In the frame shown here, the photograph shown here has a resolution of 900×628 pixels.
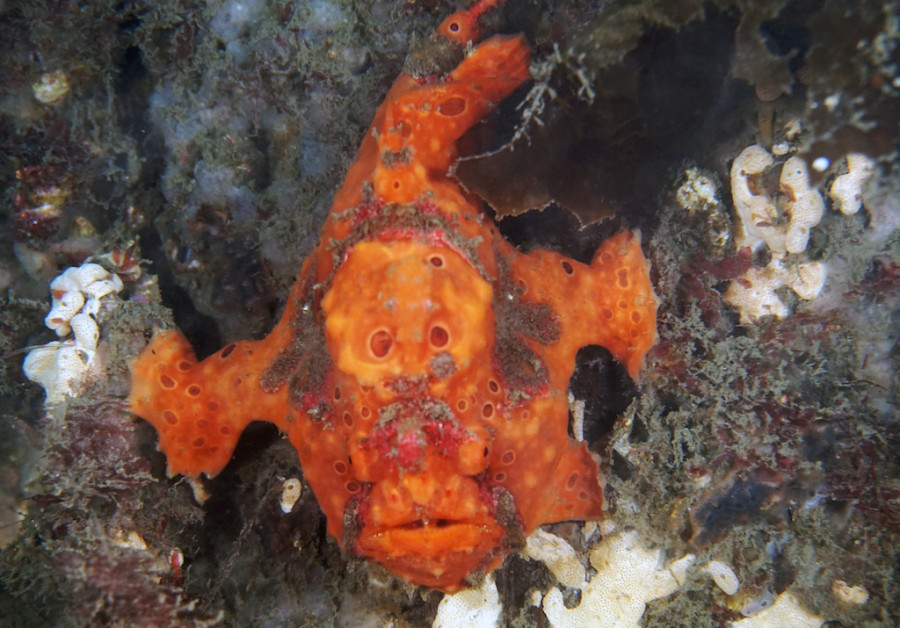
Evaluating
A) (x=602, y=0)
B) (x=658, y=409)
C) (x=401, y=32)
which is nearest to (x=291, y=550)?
(x=658, y=409)

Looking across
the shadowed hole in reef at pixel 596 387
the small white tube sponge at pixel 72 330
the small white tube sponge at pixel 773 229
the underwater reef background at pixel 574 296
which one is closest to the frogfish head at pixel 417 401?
the underwater reef background at pixel 574 296

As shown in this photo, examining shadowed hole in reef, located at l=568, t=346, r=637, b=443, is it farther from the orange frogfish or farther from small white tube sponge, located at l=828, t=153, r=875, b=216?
small white tube sponge, located at l=828, t=153, r=875, b=216

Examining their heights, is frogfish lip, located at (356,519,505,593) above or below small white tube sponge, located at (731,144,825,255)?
below

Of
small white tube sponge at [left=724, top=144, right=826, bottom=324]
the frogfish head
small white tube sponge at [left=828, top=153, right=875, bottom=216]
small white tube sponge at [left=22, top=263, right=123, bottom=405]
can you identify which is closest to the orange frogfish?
the frogfish head

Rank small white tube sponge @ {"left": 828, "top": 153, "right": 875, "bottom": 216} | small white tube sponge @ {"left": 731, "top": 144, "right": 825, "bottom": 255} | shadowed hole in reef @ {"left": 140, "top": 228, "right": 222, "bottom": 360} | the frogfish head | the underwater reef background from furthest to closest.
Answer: shadowed hole in reef @ {"left": 140, "top": 228, "right": 222, "bottom": 360} → small white tube sponge @ {"left": 731, "top": 144, "right": 825, "bottom": 255} → small white tube sponge @ {"left": 828, "top": 153, "right": 875, "bottom": 216} → the underwater reef background → the frogfish head

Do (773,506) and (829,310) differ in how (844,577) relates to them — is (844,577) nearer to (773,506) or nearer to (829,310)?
(773,506)

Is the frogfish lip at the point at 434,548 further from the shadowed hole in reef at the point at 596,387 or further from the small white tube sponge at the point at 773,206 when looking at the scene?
the small white tube sponge at the point at 773,206
